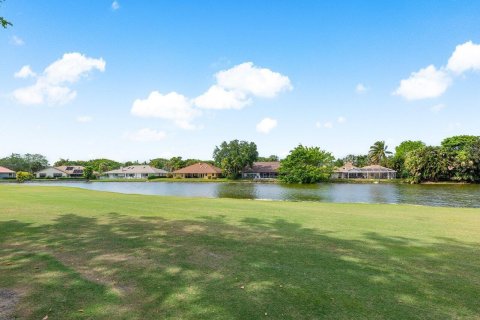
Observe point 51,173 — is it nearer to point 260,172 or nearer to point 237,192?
point 260,172

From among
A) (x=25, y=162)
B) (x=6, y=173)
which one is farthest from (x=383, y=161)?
(x=25, y=162)

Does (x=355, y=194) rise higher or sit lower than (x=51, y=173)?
lower

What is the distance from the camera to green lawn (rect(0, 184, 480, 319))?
4109 mm

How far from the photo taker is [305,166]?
232ft

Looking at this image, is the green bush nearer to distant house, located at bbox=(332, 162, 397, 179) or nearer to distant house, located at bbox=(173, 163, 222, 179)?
distant house, located at bbox=(173, 163, 222, 179)

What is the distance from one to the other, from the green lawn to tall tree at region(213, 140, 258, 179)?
76.0 meters

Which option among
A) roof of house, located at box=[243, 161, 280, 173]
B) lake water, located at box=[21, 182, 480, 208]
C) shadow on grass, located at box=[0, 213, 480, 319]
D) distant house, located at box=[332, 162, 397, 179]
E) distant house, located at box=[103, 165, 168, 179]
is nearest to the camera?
shadow on grass, located at box=[0, 213, 480, 319]

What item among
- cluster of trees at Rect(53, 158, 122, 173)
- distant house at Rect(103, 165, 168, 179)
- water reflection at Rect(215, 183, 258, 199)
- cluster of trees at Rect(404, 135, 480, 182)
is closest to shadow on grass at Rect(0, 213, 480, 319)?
water reflection at Rect(215, 183, 258, 199)

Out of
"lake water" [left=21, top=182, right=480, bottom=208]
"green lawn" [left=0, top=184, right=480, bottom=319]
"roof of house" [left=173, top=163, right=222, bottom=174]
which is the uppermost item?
"roof of house" [left=173, top=163, right=222, bottom=174]

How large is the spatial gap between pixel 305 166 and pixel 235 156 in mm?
22348

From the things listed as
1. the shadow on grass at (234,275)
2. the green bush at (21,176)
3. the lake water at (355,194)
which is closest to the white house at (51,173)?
the green bush at (21,176)

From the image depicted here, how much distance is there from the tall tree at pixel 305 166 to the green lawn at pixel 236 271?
5933cm

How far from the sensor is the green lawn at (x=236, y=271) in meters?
4.11

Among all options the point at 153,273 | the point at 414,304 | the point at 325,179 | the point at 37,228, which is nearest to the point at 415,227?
the point at 414,304
